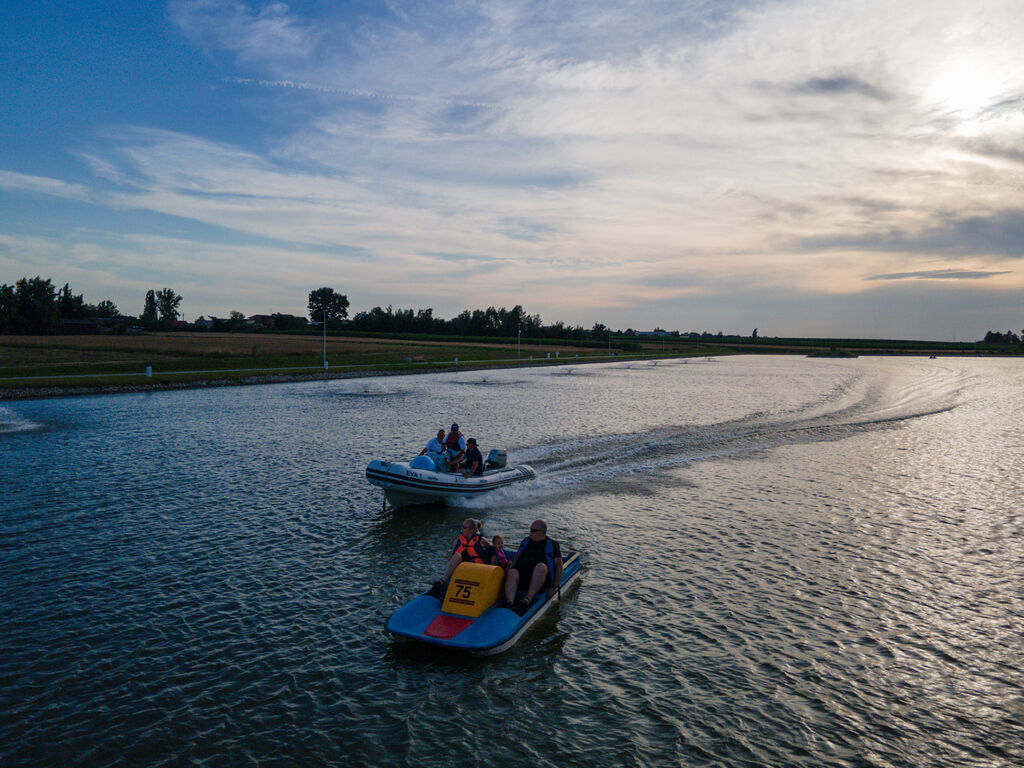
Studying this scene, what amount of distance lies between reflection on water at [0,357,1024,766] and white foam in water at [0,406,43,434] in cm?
632

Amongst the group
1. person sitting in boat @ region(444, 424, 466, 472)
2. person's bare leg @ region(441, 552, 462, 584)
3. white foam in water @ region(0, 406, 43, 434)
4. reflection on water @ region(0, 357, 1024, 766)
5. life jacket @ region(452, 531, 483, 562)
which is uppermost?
person sitting in boat @ region(444, 424, 466, 472)

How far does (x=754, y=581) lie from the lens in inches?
597

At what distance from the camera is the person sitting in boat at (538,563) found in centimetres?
1282

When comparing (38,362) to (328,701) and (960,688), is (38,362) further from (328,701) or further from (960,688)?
(960,688)

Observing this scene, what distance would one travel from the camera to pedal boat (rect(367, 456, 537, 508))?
2028 cm

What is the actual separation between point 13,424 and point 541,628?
38.2m

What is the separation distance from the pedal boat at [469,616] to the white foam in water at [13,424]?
111 feet

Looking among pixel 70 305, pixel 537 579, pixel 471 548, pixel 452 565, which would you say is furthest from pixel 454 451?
pixel 70 305

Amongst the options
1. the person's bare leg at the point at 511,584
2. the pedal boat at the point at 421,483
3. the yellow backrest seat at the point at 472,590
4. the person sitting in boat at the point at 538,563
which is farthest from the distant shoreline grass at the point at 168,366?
the person's bare leg at the point at 511,584

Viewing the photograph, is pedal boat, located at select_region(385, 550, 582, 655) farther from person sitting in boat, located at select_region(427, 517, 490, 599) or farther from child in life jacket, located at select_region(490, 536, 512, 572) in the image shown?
person sitting in boat, located at select_region(427, 517, 490, 599)

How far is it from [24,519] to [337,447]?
1357cm

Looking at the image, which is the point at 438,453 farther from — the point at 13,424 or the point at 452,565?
the point at 13,424

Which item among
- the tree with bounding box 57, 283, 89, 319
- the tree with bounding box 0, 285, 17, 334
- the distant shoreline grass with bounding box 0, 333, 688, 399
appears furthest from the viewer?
the tree with bounding box 57, 283, 89, 319

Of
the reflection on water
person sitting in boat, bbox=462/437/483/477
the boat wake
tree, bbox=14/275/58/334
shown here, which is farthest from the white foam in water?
tree, bbox=14/275/58/334
